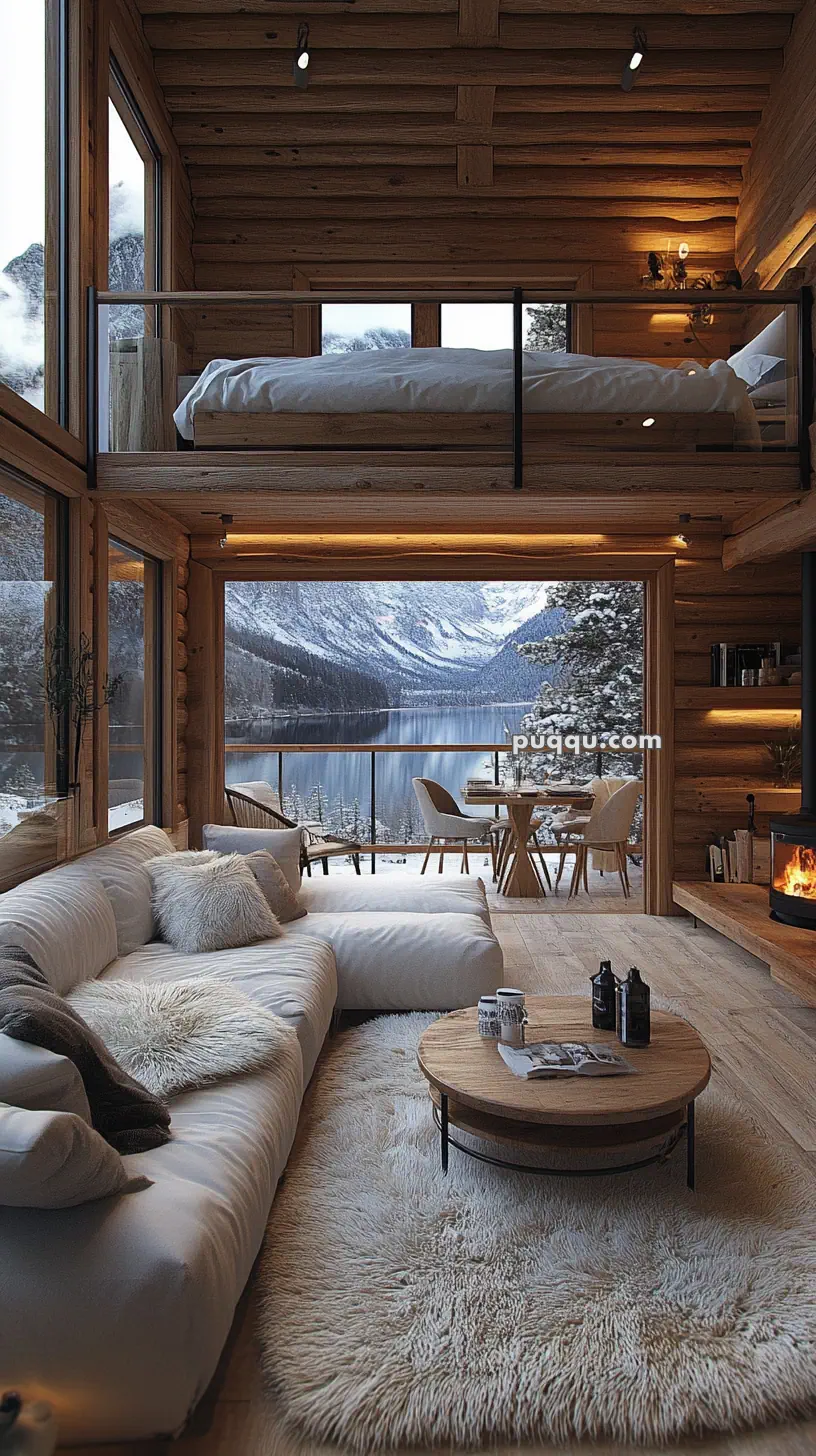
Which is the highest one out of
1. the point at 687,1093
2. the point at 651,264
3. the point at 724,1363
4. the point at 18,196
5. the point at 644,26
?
the point at 644,26

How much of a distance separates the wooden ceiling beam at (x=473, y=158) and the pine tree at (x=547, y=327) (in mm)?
835

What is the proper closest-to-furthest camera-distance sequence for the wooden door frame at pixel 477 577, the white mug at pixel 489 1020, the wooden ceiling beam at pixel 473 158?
the white mug at pixel 489 1020
the wooden ceiling beam at pixel 473 158
the wooden door frame at pixel 477 577

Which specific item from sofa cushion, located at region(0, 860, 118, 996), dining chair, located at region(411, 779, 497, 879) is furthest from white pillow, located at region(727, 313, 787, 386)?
dining chair, located at region(411, 779, 497, 879)

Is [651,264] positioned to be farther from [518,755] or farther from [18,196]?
[518,755]

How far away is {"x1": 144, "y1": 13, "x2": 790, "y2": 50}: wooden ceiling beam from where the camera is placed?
17.5 feet

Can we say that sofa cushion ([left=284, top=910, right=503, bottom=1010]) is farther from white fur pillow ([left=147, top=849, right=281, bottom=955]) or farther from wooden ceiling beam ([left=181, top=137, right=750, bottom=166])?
wooden ceiling beam ([left=181, top=137, right=750, bottom=166])

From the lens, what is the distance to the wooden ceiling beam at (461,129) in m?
5.87

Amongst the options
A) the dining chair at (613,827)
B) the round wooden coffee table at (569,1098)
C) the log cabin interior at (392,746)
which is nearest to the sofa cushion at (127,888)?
the log cabin interior at (392,746)

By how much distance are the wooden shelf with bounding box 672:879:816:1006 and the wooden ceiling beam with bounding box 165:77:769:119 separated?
4507 mm

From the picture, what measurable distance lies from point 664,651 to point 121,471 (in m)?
3.59

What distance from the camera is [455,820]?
305 inches

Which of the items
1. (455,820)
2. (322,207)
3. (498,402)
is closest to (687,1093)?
(498,402)

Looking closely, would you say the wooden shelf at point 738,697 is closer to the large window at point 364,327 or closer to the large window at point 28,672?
the large window at point 364,327

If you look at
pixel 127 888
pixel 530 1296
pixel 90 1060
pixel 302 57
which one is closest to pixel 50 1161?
pixel 90 1060
